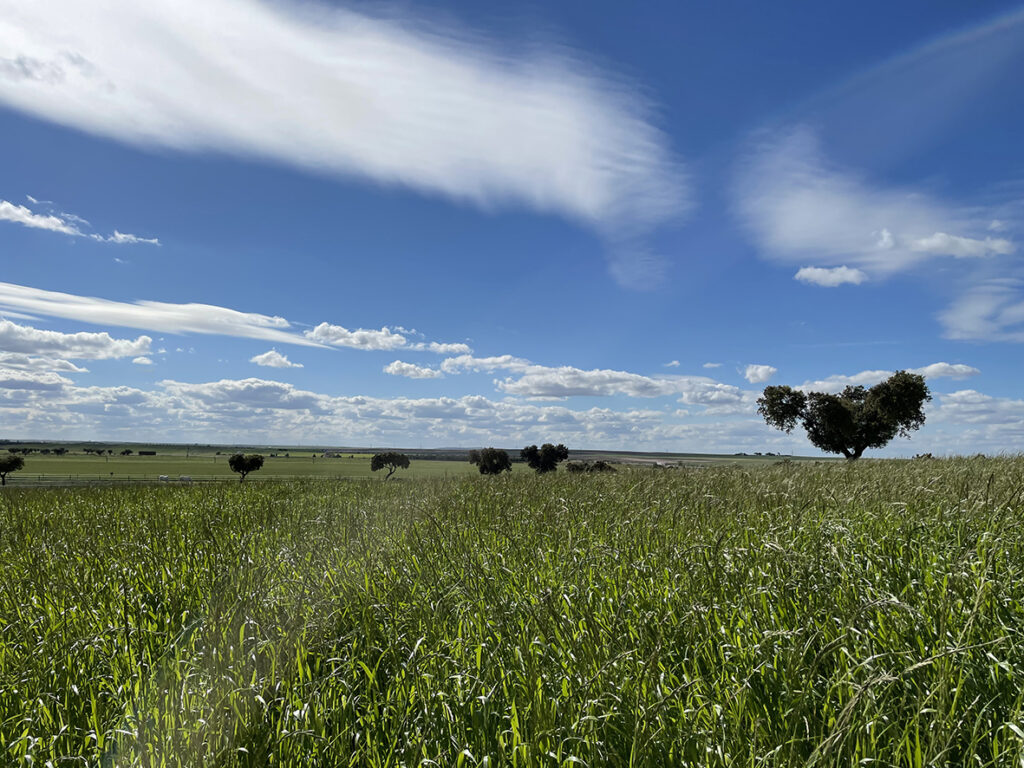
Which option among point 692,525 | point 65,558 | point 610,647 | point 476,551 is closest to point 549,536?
point 476,551

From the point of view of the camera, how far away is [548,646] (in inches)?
145

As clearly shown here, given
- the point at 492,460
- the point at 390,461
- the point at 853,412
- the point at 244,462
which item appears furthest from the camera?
the point at 390,461

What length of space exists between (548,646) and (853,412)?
186ft

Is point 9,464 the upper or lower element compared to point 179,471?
upper

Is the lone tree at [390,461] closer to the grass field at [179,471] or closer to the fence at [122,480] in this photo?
the grass field at [179,471]

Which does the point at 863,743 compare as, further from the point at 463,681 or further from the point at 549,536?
the point at 549,536

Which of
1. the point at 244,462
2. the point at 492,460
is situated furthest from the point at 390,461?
the point at 244,462

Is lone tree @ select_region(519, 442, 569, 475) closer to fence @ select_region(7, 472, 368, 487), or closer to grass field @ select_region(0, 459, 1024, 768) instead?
fence @ select_region(7, 472, 368, 487)

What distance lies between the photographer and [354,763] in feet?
10.2

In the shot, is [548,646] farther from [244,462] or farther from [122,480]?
[244,462]

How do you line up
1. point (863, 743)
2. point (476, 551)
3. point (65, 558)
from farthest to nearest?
1. point (65, 558)
2. point (476, 551)
3. point (863, 743)

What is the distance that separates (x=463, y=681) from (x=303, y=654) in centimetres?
117

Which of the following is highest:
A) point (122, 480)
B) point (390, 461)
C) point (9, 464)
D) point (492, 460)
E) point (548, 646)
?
point (548, 646)

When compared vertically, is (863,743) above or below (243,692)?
above
